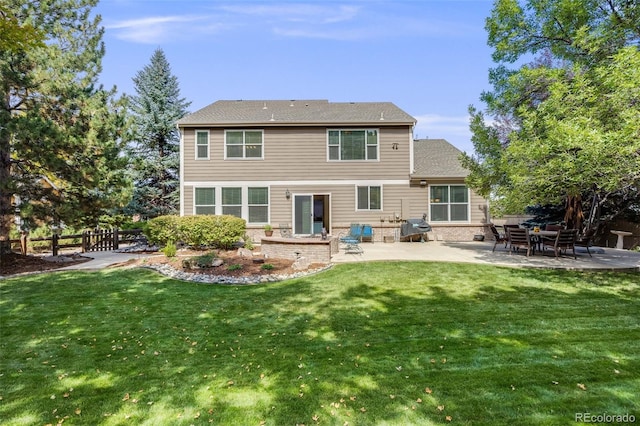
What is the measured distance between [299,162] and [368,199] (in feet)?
12.8

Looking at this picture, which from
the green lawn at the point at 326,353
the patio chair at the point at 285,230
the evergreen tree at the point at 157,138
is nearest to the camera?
the green lawn at the point at 326,353

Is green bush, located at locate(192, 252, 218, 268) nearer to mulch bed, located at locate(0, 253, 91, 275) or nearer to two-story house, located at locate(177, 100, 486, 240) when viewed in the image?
mulch bed, located at locate(0, 253, 91, 275)

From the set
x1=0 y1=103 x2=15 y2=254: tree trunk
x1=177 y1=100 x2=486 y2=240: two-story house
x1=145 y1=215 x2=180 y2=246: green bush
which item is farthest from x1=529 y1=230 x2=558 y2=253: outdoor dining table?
x1=0 y1=103 x2=15 y2=254: tree trunk

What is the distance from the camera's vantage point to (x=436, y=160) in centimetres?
1606

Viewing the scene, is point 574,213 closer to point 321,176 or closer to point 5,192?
point 321,176

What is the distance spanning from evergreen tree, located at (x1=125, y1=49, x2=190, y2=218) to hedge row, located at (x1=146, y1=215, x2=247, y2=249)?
8768 millimetres

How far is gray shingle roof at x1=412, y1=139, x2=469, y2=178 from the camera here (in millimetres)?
14953

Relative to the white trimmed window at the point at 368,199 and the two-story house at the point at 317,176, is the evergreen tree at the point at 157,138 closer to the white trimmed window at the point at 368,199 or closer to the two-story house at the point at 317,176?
the two-story house at the point at 317,176

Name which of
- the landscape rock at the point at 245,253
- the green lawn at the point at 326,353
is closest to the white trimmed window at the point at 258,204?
the landscape rock at the point at 245,253

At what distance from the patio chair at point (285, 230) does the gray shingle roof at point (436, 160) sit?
6655 mm

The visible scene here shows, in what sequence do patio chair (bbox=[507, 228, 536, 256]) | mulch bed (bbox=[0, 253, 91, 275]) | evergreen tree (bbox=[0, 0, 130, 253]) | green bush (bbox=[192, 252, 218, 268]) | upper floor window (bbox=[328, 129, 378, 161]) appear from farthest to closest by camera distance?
upper floor window (bbox=[328, 129, 378, 161])
patio chair (bbox=[507, 228, 536, 256])
evergreen tree (bbox=[0, 0, 130, 253])
mulch bed (bbox=[0, 253, 91, 275])
green bush (bbox=[192, 252, 218, 268])

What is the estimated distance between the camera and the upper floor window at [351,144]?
49.9 ft

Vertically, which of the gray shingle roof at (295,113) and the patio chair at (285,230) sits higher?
the gray shingle roof at (295,113)

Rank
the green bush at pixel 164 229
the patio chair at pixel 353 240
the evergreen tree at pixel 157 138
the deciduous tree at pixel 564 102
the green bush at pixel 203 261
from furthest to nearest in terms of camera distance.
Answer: the evergreen tree at pixel 157 138
the green bush at pixel 164 229
the patio chair at pixel 353 240
the green bush at pixel 203 261
the deciduous tree at pixel 564 102
